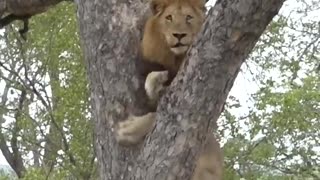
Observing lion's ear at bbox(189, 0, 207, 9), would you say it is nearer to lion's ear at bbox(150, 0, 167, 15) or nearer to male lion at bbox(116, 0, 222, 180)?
male lion at bbox(116, 0, 222, 180)

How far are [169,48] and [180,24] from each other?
0.43ft

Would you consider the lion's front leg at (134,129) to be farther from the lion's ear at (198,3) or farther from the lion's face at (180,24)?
the lion's ear at (198,3)

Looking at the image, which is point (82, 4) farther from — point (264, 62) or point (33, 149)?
point (33, 149)

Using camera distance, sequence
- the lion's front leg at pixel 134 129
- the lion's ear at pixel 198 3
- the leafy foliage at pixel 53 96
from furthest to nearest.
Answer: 1. the leafy foliage at pixel 53 96
2. the lion's ear at pixel 198 3
3. the lion's front leg at pixel 134 129

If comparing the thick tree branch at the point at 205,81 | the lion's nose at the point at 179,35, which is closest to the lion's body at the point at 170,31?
the lion's nose at the point at 179,35

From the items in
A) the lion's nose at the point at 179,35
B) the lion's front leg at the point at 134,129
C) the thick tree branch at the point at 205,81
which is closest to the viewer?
the thick tree branch at the point at 205,81

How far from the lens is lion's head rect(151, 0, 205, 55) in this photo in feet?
10.8

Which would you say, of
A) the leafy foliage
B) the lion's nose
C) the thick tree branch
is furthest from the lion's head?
the leafy foliage

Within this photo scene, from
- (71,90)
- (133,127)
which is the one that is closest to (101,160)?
(133,127)

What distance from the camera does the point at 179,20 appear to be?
3.33 metres

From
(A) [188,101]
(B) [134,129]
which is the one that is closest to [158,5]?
(B) [134,129]

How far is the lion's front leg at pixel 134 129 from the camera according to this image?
314cm

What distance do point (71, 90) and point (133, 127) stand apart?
409 cm

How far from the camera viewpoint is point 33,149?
29.2 ft
